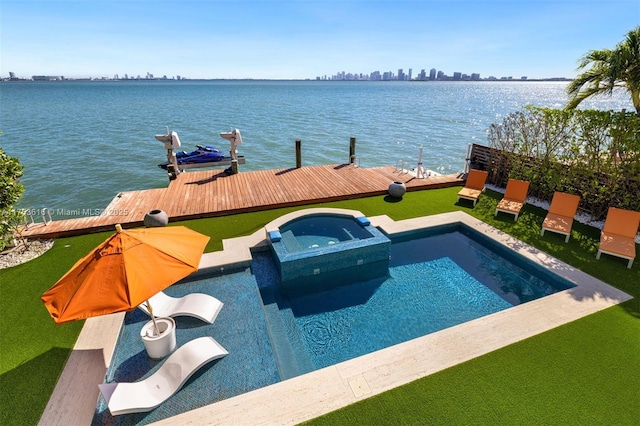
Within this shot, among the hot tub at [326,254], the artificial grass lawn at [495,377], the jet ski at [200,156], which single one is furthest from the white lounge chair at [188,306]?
the jet ski at [200,156]

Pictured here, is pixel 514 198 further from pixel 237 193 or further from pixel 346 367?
pixel 237 193

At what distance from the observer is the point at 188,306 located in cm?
682

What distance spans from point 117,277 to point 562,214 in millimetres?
12735

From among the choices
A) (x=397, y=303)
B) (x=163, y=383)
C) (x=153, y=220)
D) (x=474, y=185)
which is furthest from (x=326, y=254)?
(x=474, y=185)

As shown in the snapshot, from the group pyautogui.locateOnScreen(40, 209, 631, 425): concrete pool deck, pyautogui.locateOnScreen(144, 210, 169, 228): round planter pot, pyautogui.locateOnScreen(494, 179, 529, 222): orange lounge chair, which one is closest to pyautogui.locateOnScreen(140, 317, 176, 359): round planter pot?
pyautogui.locateOnScreen(40, 209, 631, 425): concrete pool deck

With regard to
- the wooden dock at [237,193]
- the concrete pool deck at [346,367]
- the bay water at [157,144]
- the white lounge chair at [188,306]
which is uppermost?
the wooden dock at [237,193]

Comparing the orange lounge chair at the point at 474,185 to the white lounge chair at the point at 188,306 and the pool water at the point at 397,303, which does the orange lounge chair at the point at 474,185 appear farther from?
the white lounge chair at the point at 188,306

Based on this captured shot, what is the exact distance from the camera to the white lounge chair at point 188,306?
6695mm

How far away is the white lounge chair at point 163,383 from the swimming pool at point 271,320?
159mm

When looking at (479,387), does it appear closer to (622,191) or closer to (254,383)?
(254,383)

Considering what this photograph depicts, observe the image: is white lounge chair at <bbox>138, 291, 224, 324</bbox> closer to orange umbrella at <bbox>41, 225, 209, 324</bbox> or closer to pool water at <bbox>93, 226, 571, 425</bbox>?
pool water at <bbox>93, 226, 571, 425</bbox>

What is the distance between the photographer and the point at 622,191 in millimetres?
10625

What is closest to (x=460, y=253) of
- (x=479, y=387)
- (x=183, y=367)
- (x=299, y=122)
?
(x=479, y=387)

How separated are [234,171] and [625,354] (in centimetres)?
1533
